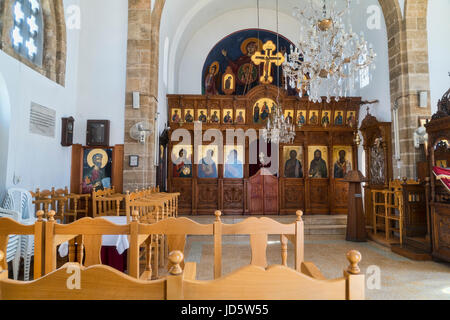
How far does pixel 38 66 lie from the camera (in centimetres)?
578

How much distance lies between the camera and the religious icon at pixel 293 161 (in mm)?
9031

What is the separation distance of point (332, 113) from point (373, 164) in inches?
81.6

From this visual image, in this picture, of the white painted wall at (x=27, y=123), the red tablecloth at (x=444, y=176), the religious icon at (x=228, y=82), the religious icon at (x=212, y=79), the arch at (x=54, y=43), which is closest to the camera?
the red tablecloth at (x=444, y=176)

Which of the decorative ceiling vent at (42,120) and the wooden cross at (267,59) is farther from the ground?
the wooden cross at (267,59)

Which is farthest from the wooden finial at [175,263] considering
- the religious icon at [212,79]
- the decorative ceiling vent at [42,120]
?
the religious icon at [212,79]

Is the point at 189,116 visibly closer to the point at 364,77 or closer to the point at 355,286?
the point at 364,77

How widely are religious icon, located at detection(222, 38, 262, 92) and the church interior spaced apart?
5cm

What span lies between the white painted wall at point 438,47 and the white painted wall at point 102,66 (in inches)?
290

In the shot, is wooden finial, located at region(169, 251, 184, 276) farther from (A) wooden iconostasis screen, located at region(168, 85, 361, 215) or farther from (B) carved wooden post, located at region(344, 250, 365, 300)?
(A) wooden iconostasis screen, located at region(168, 85, 361, 215)

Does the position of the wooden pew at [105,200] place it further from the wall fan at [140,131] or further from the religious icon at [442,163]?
the religious icon at [442,163]

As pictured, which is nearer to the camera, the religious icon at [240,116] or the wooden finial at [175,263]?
the wooden finial at [175,263]

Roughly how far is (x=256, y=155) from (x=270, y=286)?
8219 mm

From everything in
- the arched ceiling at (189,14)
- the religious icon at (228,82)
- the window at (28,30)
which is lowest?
the window at (28,30)
